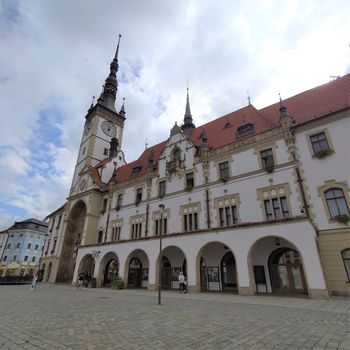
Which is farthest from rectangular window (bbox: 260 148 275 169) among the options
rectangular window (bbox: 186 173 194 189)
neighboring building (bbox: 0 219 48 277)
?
neighboring building (bbox: 0 219 48 277)

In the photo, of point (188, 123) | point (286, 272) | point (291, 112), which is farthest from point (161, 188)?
point (291, 112)

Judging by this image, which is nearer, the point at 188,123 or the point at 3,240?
the point at 188,123

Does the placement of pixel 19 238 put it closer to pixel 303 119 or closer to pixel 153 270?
pixel 153 270

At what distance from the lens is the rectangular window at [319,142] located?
18.0 meters

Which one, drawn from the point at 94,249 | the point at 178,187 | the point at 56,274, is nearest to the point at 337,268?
the point at 178,187

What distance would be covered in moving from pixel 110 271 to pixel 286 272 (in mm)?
20480

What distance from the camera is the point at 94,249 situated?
2691 centimetres

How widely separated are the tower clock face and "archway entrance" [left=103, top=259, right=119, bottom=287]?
Answer: 25.4 metres

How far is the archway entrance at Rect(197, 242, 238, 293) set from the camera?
19469 millimetres

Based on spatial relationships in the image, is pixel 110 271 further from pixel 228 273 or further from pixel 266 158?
pixel 266 158

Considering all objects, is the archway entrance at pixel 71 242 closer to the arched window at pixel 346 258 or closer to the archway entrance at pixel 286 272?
the archway entrance at pixel 286 272

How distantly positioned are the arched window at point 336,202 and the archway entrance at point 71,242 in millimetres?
31541

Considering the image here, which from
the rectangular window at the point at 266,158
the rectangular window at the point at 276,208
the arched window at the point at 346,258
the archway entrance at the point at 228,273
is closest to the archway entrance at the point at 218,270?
the archway entrance at the point at 228,273

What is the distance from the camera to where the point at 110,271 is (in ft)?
95.6
